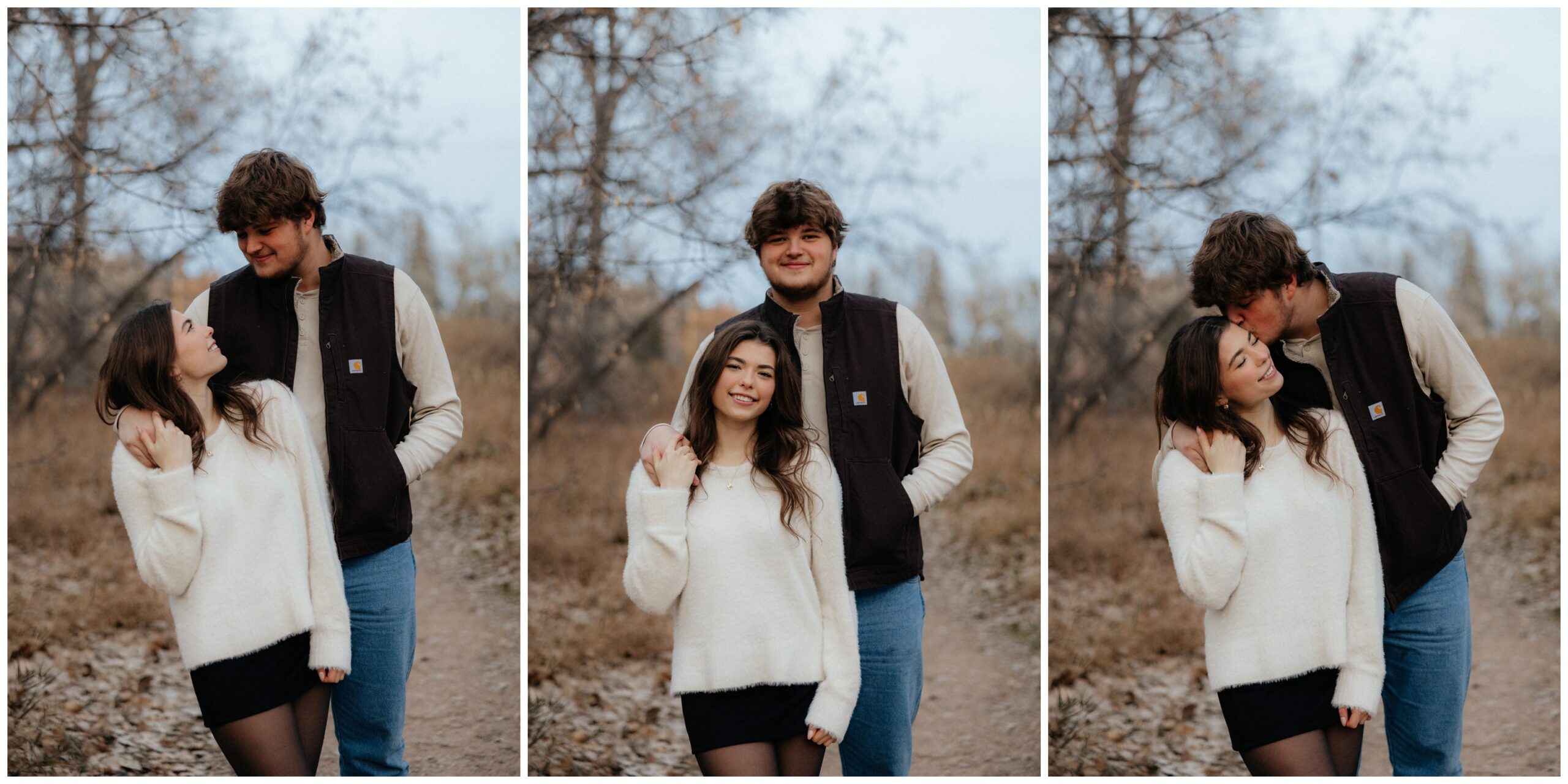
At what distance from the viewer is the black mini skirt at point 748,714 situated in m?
2.55

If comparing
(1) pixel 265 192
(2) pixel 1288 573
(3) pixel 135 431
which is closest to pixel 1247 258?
(2) pixel 1288 573

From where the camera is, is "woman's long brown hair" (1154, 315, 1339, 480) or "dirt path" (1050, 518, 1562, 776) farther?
"dirt path" (1050, 518, 1562, 776)

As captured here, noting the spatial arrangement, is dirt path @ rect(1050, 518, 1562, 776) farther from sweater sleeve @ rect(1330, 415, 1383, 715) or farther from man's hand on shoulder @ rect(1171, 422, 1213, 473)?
man's hand on shoulder @ rect(1171, 422, 1213, 473)

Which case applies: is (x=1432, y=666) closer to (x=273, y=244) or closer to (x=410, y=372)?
(x=410, y=372)

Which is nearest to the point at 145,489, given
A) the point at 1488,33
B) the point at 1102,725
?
the point at 1102,725

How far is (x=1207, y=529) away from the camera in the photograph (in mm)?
2553

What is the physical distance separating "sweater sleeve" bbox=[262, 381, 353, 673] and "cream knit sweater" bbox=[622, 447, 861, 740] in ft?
2.21

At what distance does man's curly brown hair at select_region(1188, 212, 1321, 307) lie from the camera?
2551mm

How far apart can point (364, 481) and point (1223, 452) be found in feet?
6.16

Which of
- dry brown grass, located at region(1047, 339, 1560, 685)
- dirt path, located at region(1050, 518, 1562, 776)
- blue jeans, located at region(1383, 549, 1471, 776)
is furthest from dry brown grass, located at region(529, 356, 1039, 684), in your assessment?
blue jeans, located at region(1383, 549, 1471, 776)

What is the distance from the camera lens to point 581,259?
3.76 meters

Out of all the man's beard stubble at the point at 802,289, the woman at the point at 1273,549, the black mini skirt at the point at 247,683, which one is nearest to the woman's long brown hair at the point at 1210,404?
the woman at the point at 1273,549

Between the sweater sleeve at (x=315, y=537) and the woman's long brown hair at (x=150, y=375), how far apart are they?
0.51 feet

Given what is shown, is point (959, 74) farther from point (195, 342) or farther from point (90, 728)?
point (90, 728)
